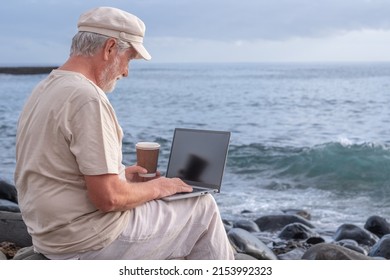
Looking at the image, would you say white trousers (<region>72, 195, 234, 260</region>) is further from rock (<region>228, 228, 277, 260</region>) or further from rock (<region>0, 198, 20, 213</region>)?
rock (<region>0, 198, 20, 213</region>)

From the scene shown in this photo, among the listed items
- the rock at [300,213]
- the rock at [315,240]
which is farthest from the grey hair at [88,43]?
the rock at [300,213]

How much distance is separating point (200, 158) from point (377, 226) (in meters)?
5.54

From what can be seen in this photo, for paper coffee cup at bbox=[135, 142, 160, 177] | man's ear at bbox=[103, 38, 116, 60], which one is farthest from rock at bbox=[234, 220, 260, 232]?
man's ear at bbox=[103, 38, 116, 60]

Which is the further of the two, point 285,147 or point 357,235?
point 285,147

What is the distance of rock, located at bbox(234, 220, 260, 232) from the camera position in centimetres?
831

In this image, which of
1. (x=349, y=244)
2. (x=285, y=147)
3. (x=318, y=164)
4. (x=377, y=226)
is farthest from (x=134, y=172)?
(x=285, y=147)

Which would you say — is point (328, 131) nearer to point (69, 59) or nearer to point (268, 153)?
point (268, 153)

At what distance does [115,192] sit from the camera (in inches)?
113

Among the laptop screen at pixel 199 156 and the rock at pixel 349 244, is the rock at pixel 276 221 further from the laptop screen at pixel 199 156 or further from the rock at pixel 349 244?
the laptop screen at pixel 199 156

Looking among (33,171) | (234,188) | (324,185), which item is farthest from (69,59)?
(324,185)

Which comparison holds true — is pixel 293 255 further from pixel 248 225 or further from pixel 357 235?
pixel 248 225

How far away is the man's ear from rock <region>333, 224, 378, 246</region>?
18.0ft
